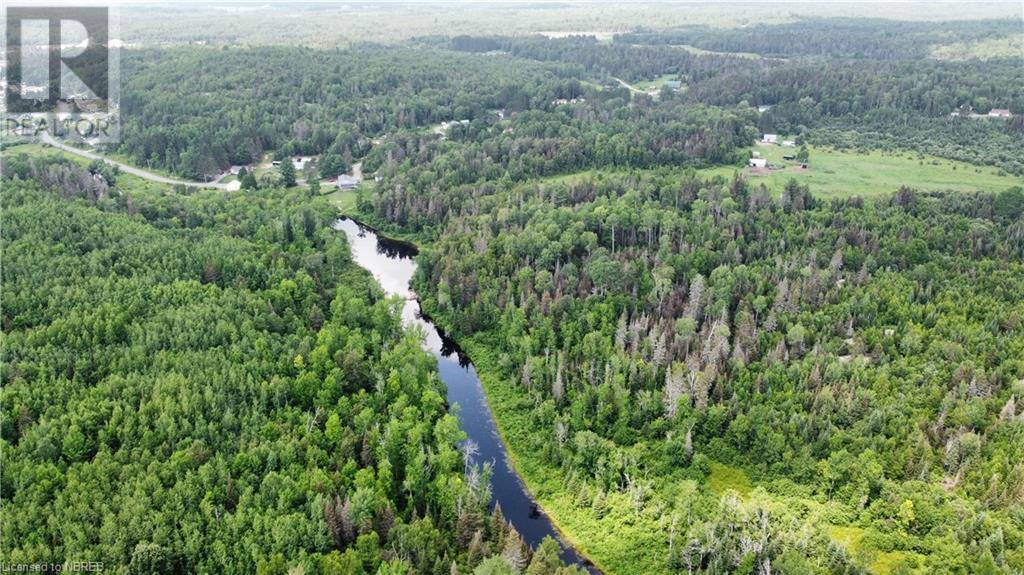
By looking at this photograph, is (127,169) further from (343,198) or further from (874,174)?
(874,174)

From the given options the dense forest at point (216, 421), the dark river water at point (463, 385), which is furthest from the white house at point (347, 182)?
the dense forest at point (216, 421)

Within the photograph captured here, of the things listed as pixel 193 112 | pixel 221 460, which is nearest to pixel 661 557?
pixel 221 460

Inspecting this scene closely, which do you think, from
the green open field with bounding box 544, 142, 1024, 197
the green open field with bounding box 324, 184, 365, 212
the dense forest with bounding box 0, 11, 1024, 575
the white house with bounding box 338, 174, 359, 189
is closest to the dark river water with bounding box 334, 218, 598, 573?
Result: the dense forest with bounding box 0, 11, 1024, 575

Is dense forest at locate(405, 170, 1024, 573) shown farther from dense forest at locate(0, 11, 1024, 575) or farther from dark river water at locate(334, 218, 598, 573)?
dark river water at locate(334, 218, 598, 573)

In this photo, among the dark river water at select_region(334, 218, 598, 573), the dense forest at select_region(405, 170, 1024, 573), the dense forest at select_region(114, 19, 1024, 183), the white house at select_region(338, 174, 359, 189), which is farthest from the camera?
the dense forest at select_region(114, 19, 1024, 183)

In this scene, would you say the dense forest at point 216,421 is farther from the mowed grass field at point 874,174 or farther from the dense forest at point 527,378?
the mowed grass field at point 874,174

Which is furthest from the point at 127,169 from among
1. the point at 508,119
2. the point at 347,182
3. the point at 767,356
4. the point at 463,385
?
the point at 767,356
